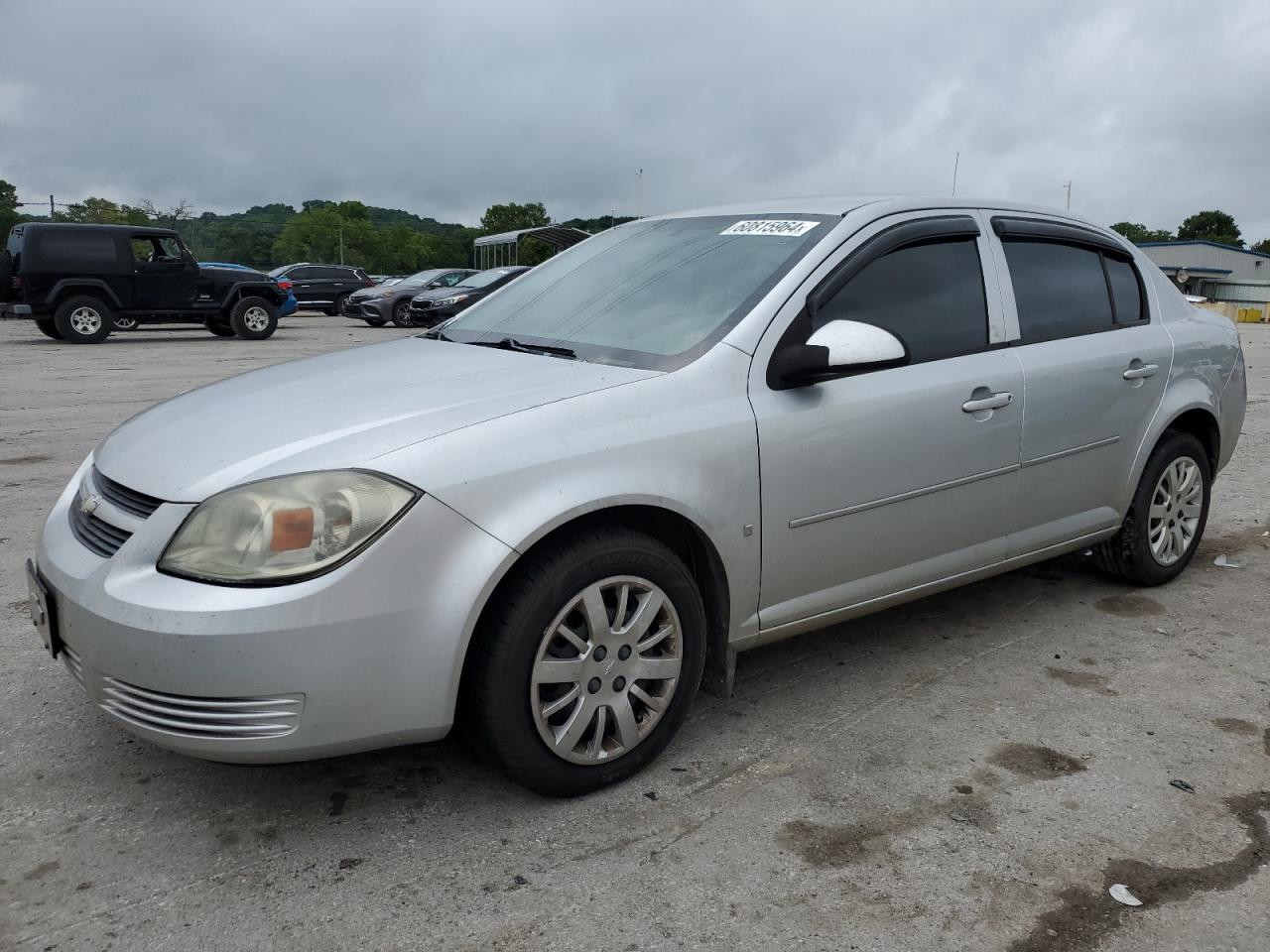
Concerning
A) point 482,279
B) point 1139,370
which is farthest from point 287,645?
point 482,279

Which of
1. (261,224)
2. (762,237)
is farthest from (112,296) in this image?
(261,224)

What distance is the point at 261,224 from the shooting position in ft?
331

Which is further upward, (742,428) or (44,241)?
(44,241)

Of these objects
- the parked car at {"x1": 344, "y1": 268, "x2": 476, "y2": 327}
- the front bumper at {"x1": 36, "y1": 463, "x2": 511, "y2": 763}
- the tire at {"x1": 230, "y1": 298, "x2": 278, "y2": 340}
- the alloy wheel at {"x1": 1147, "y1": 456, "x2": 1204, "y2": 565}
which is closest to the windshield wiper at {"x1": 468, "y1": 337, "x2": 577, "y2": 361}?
the front bumper at {"x1": 36, "y1": 463, "x2": 511, "y2": 763}

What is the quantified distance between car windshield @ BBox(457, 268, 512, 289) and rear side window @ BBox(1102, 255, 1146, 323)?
17267mm

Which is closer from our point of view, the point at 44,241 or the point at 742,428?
the point at 742,428

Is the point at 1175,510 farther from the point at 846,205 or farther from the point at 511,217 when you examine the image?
the point at 511,217

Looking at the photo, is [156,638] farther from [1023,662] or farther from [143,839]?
[1023,662]

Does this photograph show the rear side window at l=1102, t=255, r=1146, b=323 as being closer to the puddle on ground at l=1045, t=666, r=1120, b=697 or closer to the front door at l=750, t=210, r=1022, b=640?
the front door at l=750, t=210, r=1022, b=640

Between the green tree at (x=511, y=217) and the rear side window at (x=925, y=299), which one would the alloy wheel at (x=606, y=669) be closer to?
the rear side window at (x=925, y=299)

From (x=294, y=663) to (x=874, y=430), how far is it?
5.85 ft

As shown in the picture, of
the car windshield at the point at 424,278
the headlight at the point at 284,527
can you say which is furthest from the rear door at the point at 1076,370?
the car windshield at the point at 424,278

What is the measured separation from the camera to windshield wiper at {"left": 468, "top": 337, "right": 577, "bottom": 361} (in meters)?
3.24

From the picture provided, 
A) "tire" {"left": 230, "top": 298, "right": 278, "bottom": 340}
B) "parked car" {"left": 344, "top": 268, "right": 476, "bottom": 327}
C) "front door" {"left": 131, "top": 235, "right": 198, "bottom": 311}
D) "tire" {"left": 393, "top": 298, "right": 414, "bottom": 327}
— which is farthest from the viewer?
"parked car" {"left": 344, "top": 268, "right": 476, "bottom": 327}
